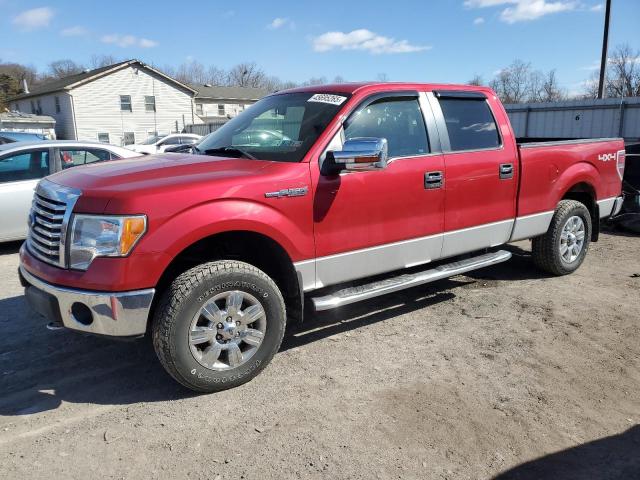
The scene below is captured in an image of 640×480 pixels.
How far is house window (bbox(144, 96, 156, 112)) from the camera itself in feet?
130

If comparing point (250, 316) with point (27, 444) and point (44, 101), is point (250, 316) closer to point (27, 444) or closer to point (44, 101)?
point (27, 444)

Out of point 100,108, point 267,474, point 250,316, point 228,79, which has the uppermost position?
point 228,79

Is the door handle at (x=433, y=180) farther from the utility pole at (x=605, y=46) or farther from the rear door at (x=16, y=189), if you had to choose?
the utility pole at (x=605, y=46)

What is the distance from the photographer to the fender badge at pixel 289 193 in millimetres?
3484

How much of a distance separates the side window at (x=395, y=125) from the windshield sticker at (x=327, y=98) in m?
0.18

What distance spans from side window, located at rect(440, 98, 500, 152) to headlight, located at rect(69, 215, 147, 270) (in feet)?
9.20

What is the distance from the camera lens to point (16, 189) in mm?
6969

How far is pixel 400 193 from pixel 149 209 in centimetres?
196

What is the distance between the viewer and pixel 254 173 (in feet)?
11.5

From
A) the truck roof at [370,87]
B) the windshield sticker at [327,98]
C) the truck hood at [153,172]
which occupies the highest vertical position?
the truck roof at [370,87]

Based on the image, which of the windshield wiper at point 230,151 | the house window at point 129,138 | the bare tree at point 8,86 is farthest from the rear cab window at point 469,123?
the bare tree at point 8,86

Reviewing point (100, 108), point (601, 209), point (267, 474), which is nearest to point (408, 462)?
point (267, 474)

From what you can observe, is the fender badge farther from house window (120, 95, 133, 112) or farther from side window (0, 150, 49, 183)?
house window (120, 95, 133, 112)

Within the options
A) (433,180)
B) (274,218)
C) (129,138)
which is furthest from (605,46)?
(129,138)
